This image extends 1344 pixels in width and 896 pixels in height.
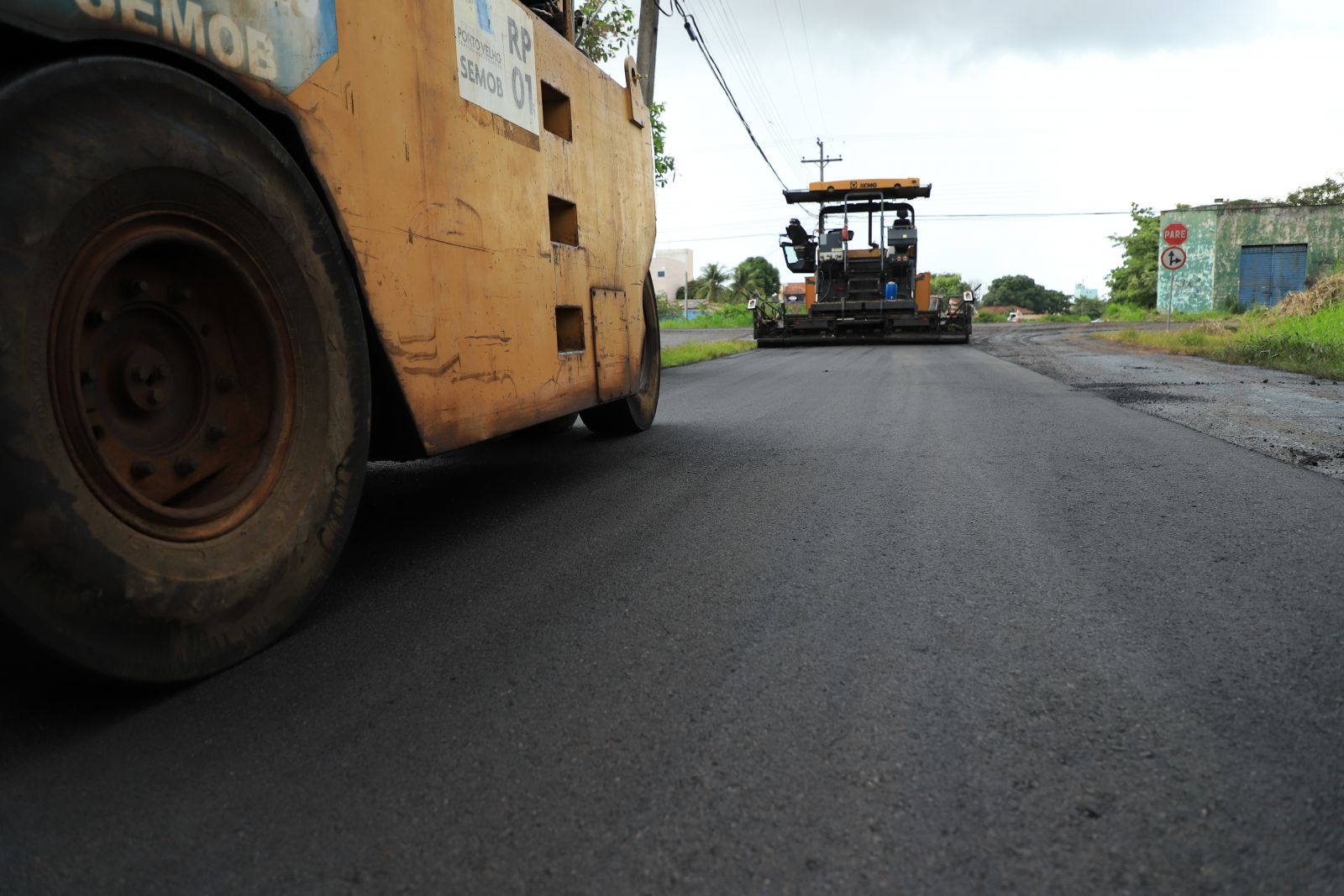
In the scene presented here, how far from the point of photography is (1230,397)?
7.62 metres

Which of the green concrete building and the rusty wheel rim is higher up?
the green concrete building

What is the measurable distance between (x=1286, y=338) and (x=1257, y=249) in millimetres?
29373

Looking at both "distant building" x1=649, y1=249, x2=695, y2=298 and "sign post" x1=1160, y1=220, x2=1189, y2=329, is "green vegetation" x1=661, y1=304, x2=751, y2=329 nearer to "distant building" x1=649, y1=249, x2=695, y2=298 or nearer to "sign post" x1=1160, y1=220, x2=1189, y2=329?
"sign post" x1=1160, y1=220, x2=1189, y2=329

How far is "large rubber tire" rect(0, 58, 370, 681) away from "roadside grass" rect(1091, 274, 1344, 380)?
421 inches

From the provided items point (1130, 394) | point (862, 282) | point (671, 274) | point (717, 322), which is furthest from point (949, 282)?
point (1130, 394)

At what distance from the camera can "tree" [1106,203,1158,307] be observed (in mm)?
49000

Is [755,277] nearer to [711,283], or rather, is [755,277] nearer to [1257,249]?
[711,283]

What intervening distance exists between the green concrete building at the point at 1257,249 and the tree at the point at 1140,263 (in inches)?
438

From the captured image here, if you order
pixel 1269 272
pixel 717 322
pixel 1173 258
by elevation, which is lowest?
pixel 717 322

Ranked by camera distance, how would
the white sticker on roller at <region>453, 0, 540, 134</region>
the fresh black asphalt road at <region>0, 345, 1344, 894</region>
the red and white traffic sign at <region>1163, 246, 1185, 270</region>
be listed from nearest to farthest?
the fresh black asphalt road at <region>0, 345, 1344, 894</region> < the white sticker on roller at <region>453, 0, 540, 134</region> < the red and white traffic sign at <region>1163, 246, 1185, 270</region>

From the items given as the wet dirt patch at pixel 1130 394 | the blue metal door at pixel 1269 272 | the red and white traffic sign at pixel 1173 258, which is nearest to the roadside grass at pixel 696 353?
the wet dirt patch at pixel 1130 394

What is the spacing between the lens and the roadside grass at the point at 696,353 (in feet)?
52.2

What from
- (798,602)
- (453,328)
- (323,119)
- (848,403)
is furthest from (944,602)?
(848,403)

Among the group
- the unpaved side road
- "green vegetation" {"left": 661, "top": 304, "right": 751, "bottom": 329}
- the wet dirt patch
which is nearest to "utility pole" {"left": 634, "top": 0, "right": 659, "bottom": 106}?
the unpaved side road
